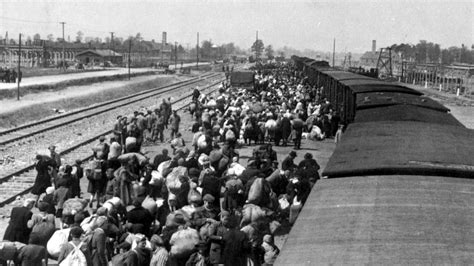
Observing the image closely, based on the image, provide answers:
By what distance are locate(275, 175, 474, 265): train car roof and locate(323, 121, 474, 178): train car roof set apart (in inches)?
19.1

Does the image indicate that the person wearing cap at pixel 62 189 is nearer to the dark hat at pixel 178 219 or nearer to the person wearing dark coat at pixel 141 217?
the person wearing dark coat at pixel 141 217

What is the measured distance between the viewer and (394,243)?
471cm

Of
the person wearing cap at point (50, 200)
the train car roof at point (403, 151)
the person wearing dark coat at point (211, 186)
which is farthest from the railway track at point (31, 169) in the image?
the train car roof at point (403, 151)

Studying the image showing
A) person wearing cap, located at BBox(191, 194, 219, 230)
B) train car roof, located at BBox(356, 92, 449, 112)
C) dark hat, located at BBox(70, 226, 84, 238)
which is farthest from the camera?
train car roof, located at BBox(356, 92, 449, 112)

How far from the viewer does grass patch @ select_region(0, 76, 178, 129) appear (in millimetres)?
29128

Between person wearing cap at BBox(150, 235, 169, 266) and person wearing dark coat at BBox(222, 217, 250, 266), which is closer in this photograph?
person wearing cap at BBox(150, 235, 169, 266)

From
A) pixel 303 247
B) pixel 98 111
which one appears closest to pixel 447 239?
pixel 303 247

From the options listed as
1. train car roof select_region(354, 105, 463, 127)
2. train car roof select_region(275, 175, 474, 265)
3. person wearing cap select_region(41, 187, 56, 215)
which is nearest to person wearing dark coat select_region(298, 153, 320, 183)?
train car roof select_region(354, 105, 463, 127)

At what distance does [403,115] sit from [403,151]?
5.23m

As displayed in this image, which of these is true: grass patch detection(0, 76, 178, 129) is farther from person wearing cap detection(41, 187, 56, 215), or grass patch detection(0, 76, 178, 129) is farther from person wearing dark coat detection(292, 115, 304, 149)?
person wearing cap detection(41, 187, 56, 215)

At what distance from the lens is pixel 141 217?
8.30 m

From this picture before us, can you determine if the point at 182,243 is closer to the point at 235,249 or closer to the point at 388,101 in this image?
the point at 235,249

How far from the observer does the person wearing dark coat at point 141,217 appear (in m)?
8.28

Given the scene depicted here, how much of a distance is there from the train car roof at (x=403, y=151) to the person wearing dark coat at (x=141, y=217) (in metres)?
2.56
